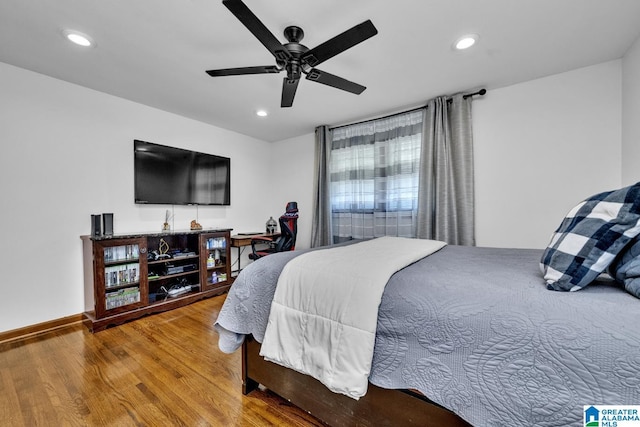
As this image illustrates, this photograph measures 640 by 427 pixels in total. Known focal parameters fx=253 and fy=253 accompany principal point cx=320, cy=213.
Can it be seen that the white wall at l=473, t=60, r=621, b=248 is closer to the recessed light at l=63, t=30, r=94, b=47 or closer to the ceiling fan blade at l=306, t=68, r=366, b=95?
the ceiling fan blade at l=306, t=68, r=366, b=95

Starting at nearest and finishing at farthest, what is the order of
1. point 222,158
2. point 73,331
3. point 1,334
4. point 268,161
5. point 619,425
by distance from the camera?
point 619,425 < point 1,334 < point 73,331 < point 222,158 < point 268,161

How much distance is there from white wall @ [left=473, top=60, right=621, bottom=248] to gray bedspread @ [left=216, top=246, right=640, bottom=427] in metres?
1.97

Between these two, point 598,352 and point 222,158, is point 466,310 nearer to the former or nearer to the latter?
point 598,352

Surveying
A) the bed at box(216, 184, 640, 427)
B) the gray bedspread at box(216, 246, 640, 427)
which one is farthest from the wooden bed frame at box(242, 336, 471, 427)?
the gray bedspread at box(216, 246, 640, 427)

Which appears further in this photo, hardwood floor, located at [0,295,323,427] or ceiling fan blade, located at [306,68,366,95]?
ceiling fan blade, located at [306,68,366,95]

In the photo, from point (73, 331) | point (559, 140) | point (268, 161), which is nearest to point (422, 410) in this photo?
point (559, 140)

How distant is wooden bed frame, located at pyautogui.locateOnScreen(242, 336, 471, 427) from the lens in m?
0.95

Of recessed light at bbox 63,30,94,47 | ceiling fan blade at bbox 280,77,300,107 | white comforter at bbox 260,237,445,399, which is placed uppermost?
recessed light at bbox 63,30,94,47

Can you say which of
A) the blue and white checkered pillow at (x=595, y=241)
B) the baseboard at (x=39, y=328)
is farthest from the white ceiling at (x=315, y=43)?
the baseboard at (x=39, y=328)

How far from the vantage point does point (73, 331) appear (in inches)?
95.0

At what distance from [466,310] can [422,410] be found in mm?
437

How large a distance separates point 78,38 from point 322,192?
295cm

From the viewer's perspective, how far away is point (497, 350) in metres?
0.78

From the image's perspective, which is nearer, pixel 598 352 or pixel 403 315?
pixel 598 352
